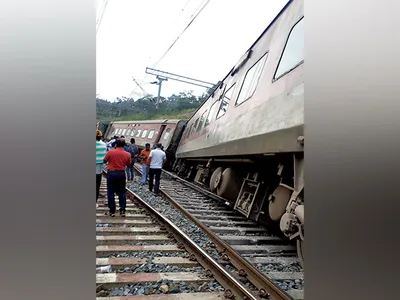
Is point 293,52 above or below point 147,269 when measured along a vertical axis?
above

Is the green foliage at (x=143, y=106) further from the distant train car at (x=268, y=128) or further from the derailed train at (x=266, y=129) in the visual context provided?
the distant train car at (x=268, y=128)

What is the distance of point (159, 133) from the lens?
52.4 ft

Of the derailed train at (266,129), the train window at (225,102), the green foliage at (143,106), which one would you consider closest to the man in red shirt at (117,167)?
the derailed train at (266,129)

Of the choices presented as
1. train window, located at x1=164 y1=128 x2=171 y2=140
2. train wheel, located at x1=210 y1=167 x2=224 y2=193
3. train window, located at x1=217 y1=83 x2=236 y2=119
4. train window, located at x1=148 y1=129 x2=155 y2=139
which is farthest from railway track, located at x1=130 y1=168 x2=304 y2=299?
train window, located at x1=148 y1=129 x2=155 y2=139

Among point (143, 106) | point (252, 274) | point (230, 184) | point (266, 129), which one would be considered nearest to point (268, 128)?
point (266, 129)

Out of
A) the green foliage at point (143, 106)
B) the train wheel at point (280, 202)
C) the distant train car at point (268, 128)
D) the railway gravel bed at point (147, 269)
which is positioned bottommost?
the railway gravel bed at point (147, 269)

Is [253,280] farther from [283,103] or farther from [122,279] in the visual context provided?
[283,103]

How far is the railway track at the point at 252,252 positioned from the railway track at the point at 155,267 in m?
0.25

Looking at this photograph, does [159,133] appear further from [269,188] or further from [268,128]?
[268,128]

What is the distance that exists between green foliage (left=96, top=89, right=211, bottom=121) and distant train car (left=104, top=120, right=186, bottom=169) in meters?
4.34

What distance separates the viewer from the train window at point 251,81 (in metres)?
5.29

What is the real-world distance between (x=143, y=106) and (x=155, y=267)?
24.5m
